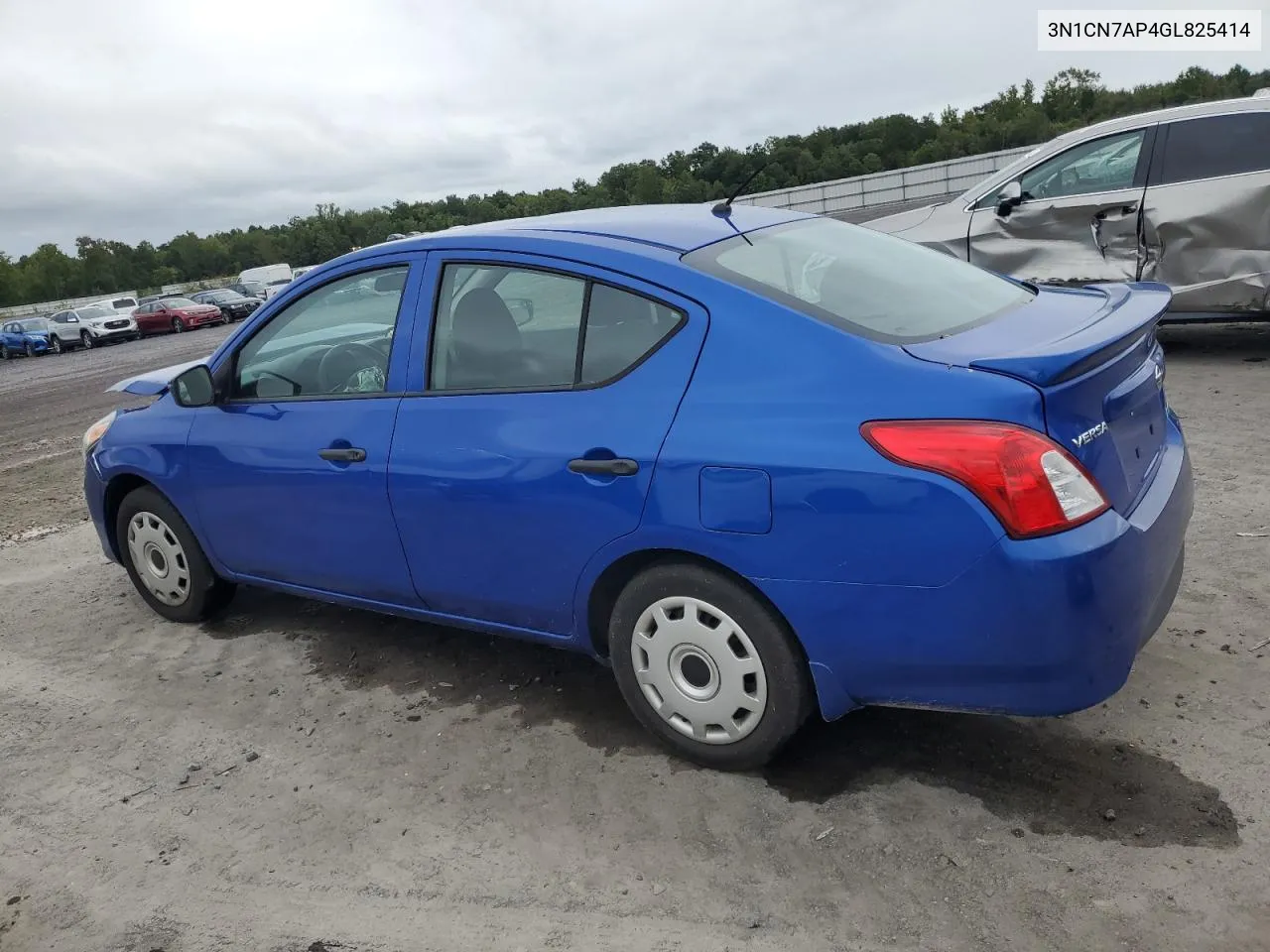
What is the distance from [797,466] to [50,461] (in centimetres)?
1004

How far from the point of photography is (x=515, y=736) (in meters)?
3.51

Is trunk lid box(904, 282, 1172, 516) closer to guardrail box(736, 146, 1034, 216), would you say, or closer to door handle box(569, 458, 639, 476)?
door handle box(569, 458, 639, 476)

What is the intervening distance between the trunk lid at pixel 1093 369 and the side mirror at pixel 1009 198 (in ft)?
16.9

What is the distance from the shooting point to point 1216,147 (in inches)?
291

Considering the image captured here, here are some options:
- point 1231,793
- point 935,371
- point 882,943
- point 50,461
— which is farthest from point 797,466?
point 50,461

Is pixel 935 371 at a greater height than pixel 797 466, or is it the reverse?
pixel 935 371

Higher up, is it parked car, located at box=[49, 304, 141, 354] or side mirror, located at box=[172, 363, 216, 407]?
side mirror, located at box=[172, 363, 216, 407]

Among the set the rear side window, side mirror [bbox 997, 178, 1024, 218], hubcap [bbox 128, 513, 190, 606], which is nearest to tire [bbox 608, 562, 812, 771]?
hubcap [bbox 128, 513, 190, 606]

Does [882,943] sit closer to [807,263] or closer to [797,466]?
[797,466]

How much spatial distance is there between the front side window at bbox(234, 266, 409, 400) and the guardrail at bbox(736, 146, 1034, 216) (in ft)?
108

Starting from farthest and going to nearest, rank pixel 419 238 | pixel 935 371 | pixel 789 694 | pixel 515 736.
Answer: pixel 419 238, pixel 515 736, pixel 789 694, pixel 935 371

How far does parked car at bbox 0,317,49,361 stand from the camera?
34.8 m

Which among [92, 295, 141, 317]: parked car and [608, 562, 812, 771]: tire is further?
[92, 295, 141, 317]: parked car

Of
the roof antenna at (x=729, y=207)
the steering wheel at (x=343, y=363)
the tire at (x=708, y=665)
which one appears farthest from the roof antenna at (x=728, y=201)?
Result: the tire at (x=708, y=665)
